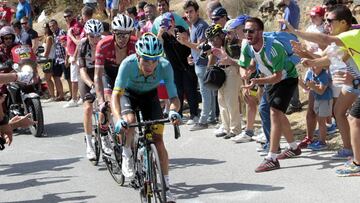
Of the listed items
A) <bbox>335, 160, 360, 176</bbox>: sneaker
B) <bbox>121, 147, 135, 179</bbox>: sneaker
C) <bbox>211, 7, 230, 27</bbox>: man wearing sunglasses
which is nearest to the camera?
<bbox>121, 147, 135, 179</bbox>: sneaker

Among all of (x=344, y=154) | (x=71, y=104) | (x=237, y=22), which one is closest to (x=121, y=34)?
(x=237, y=22)

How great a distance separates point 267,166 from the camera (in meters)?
8.02

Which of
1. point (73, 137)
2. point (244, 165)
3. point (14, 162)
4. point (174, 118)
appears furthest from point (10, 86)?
point (174, 118)

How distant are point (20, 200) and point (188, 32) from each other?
489cm

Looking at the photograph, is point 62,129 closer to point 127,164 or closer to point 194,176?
point 194,176

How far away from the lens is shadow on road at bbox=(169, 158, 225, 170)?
28.6ft

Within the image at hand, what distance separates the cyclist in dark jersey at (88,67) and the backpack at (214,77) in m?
1.87

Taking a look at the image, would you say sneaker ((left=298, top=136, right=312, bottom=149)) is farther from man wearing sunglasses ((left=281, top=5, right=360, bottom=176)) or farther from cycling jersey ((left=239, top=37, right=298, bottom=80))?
cycling jersey ((left=239, top=37, right=298, bottom=80))

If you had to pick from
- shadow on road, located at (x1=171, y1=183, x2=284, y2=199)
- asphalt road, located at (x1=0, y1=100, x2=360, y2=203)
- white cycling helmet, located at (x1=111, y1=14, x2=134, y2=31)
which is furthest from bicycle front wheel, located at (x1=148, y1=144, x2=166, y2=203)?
white cycling helmet, located at (x1=111, y1=14, x2=134, y2=31)

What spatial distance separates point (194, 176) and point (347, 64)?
2415mm

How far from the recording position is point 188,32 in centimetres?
1122

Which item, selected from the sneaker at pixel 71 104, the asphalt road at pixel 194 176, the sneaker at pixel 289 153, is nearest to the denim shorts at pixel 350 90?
the asphalt road at pixel 194 176

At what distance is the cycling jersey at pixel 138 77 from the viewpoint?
686 centimetres

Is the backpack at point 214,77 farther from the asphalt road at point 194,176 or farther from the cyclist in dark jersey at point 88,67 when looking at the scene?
the cyclist in dark jersey at point 88,67
